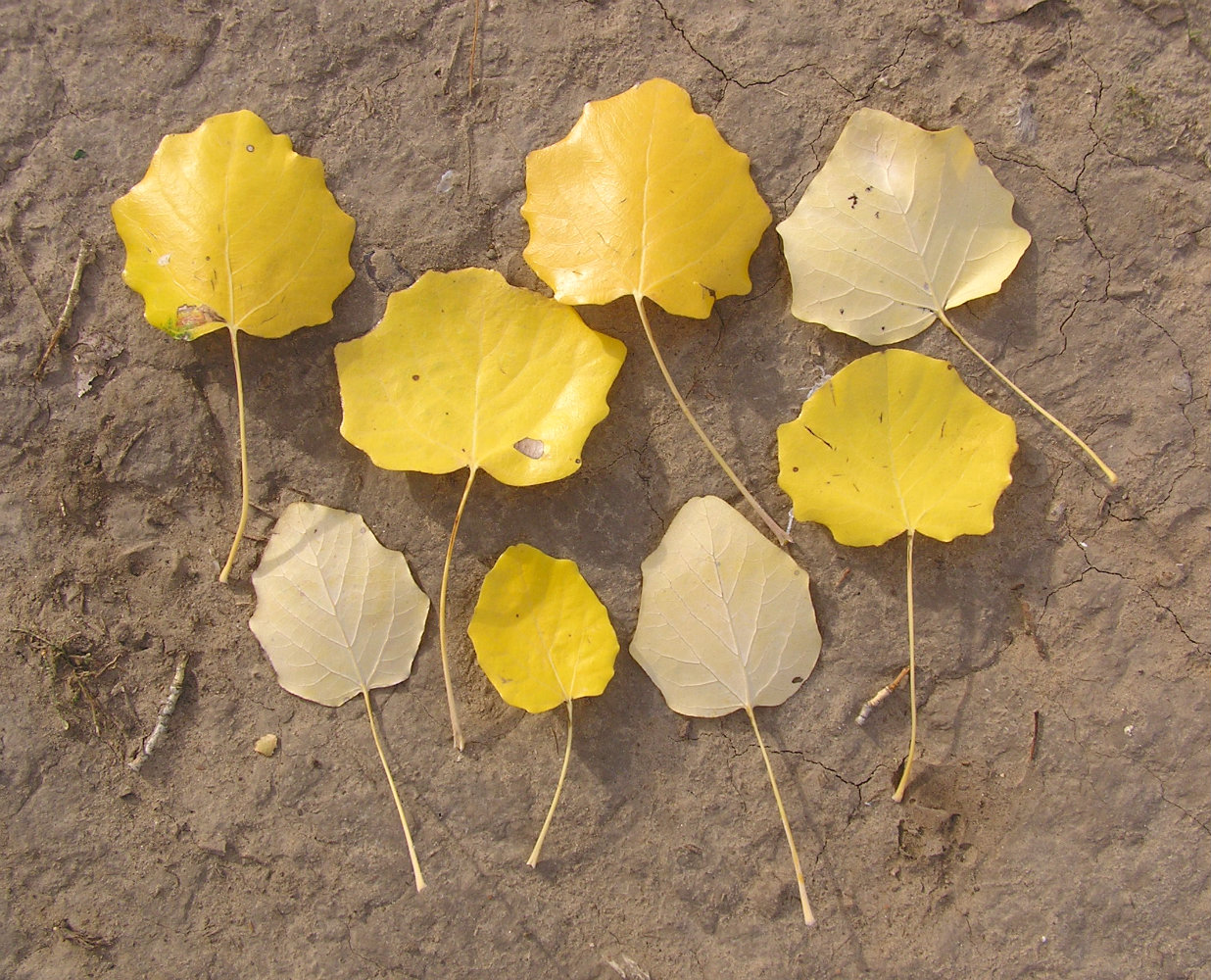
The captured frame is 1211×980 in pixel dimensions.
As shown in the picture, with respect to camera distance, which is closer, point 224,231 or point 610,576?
point 224,231

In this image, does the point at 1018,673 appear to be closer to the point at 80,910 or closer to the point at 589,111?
the point at 589,111

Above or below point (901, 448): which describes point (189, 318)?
above

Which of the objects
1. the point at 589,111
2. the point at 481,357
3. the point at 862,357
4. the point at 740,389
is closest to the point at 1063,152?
the point at 862,357

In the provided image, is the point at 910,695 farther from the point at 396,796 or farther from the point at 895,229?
the point at 396,796

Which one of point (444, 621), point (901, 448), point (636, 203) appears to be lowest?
point (444, 621)

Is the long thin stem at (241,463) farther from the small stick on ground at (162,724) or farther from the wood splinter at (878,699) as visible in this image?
the wood splinter at (878,699)

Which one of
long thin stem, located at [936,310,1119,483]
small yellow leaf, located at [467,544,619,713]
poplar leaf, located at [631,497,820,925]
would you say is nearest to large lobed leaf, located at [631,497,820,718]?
poplar leaf, located at [631,497,820,925]

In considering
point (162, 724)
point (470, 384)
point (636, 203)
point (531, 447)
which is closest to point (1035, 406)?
point (636, 203)
